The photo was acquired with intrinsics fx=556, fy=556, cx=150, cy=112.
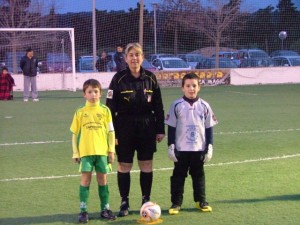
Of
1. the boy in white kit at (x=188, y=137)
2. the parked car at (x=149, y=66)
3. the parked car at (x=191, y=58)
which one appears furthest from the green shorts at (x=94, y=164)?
the parked car at (x=191, y=58)

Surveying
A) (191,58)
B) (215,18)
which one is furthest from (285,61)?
(191,58)

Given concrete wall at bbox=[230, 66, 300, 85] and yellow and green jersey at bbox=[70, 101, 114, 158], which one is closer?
yellow and green jersey at bbox=[70, 101, 114, 158]

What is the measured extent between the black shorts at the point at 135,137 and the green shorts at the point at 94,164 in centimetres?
24

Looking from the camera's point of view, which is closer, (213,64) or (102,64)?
(102,64)

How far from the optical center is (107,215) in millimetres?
5609

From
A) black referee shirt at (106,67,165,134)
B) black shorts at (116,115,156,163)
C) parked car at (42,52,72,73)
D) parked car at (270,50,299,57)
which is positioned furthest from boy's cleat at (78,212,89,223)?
parked car at (270,50,299,57)

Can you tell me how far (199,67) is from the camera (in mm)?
29188

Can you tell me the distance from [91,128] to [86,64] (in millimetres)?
22472

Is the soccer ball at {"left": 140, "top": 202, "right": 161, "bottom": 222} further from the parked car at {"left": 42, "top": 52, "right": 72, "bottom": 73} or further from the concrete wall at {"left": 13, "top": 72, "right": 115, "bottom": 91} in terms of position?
the parked car at {"left": 42, "top": 52, "right": 72, "bottom": 73}

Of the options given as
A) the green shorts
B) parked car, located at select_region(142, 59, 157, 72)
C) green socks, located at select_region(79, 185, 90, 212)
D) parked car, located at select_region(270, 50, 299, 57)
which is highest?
parked car, located at select_region(270, 50, 299, 57)

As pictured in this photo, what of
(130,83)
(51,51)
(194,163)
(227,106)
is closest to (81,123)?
(130,83)

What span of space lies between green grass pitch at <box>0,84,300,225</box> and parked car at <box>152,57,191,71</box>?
14241 mm

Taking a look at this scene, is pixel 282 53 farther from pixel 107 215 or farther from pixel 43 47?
pixel 107 215

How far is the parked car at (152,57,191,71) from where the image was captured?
27828 mm
